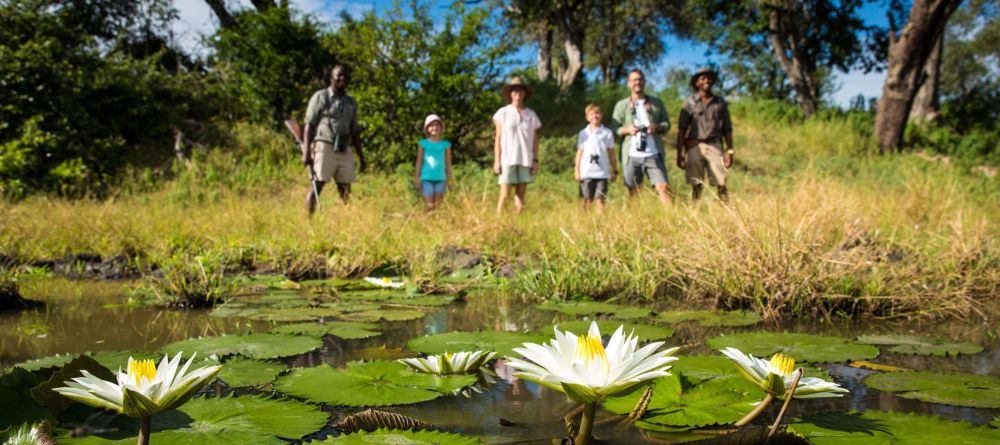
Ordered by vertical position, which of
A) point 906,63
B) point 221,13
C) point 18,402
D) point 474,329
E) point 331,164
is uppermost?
point 221,13

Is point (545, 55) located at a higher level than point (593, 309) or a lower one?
higher

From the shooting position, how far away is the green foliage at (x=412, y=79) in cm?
1071

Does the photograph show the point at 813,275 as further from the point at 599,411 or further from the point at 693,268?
the point at 599,411

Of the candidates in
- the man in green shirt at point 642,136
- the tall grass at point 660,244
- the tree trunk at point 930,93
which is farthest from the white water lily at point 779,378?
the tree trunk at point 930,93

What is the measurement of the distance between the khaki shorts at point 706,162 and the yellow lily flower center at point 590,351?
519cm

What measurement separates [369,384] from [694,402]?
790mm

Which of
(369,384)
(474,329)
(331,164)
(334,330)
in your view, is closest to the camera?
(369,384)

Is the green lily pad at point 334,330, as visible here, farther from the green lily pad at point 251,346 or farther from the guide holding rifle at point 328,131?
the guide holding rifle at point 328,131

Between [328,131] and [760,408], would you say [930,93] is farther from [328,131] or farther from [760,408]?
[760,408]

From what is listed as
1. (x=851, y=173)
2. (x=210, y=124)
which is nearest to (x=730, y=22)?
(x=851, y=173)

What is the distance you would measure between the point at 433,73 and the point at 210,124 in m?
5.00

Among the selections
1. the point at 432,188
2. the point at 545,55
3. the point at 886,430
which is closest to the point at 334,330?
the point at 886,430

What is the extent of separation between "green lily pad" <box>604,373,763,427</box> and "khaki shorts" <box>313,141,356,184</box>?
514 centimetres

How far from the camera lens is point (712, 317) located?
2.69 m
